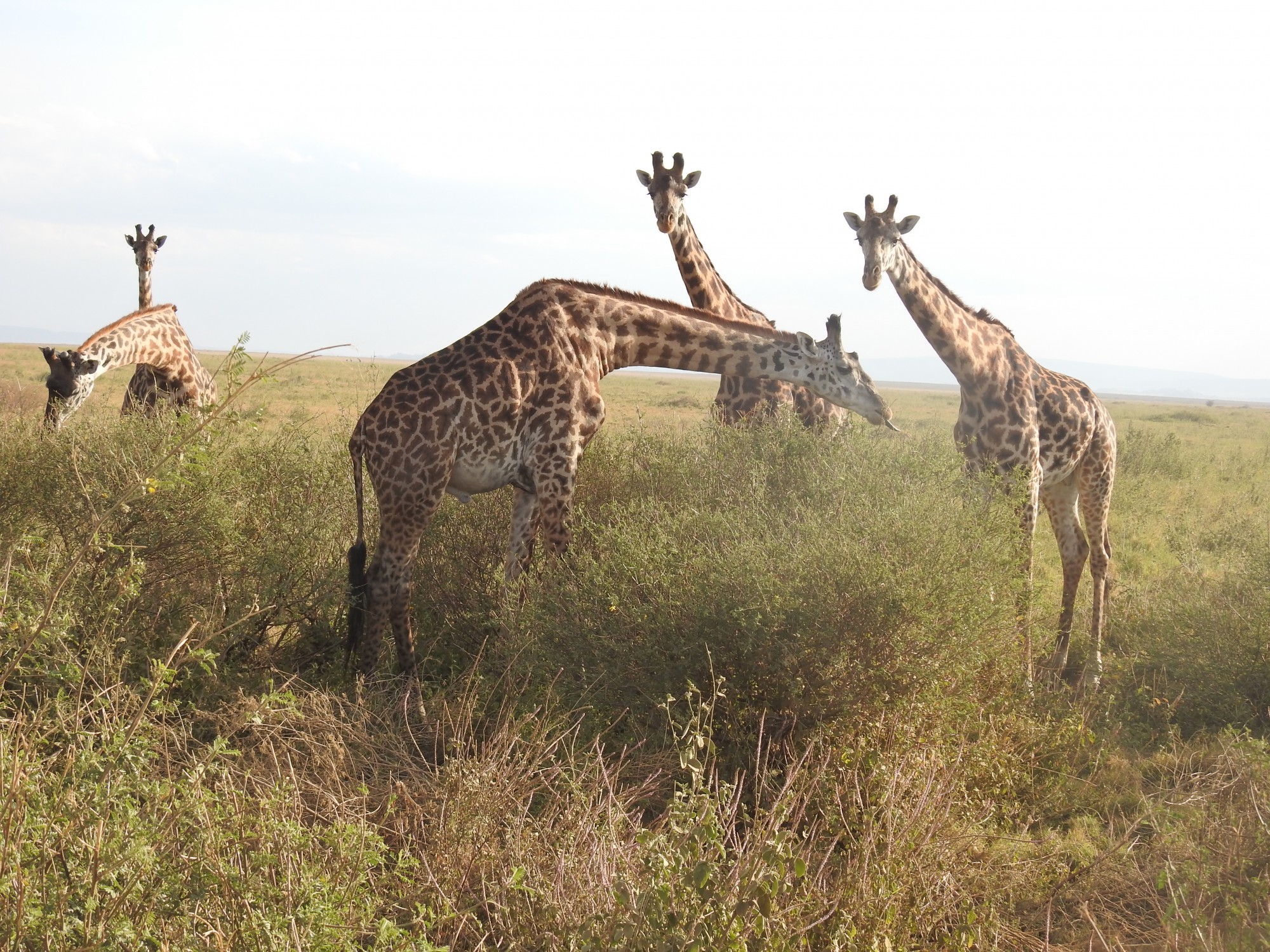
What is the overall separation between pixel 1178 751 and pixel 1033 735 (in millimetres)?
1217

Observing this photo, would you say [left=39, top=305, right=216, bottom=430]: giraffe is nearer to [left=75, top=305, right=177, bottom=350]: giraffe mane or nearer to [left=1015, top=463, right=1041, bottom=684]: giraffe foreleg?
[left=75, top=305, right=177, bottom=350]: giraffe mane

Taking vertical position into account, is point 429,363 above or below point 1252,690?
above

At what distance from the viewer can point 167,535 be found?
5.50 meters

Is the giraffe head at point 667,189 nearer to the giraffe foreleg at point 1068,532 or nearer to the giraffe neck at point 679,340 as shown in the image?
the giraffe neck at point 679,340

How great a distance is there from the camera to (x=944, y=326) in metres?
6.93

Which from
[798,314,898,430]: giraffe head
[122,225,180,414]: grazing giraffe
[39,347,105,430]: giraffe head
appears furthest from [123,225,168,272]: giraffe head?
[798,314,898,430]: giraffe head

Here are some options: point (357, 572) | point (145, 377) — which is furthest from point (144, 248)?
point (357, 572)

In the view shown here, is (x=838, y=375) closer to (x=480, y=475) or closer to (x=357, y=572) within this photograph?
(x=480, y=475)

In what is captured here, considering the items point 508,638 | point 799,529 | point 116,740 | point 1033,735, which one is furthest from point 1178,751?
point 116,740

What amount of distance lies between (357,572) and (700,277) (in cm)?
384

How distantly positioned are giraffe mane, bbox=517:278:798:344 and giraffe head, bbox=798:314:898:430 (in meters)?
0.17

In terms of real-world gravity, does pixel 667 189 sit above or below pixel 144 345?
above

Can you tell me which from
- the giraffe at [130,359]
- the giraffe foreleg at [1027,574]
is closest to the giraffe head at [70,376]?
the giraffe at [130,359]

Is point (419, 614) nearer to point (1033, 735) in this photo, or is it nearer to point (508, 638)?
point (508, 638)
